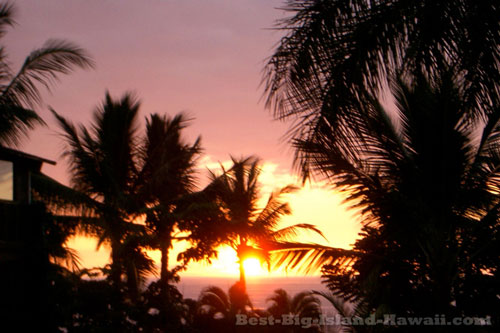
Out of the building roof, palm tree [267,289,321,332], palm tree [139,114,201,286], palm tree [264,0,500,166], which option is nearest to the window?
the building roof

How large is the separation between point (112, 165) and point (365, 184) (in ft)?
46.4

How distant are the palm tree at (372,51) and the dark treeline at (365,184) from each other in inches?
0.4

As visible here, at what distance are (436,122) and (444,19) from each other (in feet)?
14.0

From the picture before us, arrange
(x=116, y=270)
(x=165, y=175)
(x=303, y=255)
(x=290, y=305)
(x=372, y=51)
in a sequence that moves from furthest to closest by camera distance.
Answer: (x=290, y=305)
(x=165, y=175)
(x=116, y=270)
(x=303, y=255)
(x=372, y=51)

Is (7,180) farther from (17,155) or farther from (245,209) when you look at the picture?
(245,209)

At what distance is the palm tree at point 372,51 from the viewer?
375cm

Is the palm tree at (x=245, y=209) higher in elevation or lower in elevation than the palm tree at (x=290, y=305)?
higher

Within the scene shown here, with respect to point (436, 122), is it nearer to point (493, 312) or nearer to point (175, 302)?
point (493, 312)

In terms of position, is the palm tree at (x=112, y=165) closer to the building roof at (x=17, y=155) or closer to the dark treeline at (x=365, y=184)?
the dark treeline at (x=365, y=184)

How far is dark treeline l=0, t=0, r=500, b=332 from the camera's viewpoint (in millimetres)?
3971

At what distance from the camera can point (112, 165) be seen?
20.3 meters

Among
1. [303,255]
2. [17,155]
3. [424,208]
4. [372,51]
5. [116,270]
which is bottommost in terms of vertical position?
[116,270]

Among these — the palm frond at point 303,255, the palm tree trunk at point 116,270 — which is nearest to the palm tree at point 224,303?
the palm tree trunk at point 116,270

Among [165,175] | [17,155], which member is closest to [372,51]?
[17,155]
